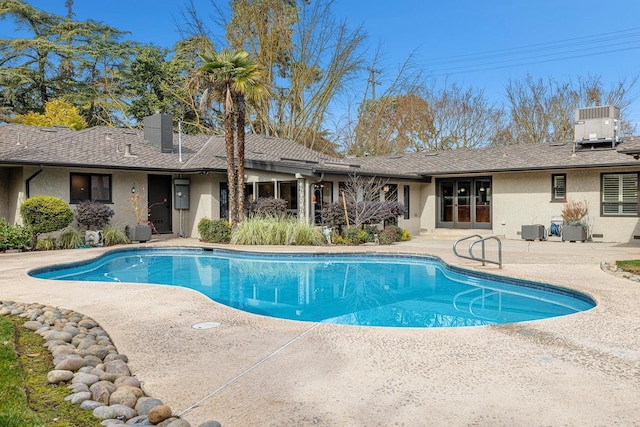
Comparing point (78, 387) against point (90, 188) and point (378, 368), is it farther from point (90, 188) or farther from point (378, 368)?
point (90, 188)

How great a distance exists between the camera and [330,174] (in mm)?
16125

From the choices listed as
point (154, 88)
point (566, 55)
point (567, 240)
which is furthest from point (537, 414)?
point (154, 88)

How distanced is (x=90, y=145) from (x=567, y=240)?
17.6 m

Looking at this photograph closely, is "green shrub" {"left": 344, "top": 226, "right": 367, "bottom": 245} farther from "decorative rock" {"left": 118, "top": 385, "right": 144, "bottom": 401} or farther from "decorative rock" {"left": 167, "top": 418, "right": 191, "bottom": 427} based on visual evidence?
"decorative rock" {"left": 167, "top": 418, "right": 191, "bottom": 427}

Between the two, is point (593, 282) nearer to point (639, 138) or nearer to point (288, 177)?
point (288, 177)

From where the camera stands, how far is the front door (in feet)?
59.4

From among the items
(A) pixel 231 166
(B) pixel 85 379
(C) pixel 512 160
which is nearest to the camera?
(B) pixel 85 379

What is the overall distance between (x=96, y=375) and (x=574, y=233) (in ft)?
53.3

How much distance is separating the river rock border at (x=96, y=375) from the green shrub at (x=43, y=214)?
9545 millimetres

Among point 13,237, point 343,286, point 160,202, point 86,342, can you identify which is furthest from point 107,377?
point 160,202

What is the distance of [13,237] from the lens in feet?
43.7

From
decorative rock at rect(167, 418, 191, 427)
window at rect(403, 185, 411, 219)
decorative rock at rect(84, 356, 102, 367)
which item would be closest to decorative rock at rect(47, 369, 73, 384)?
decorative rock at rect(84, 356, 102, 367)

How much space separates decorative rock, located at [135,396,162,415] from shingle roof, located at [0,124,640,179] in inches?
486

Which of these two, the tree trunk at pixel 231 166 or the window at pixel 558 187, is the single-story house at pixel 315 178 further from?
the tree trunk at pixel 231 166
